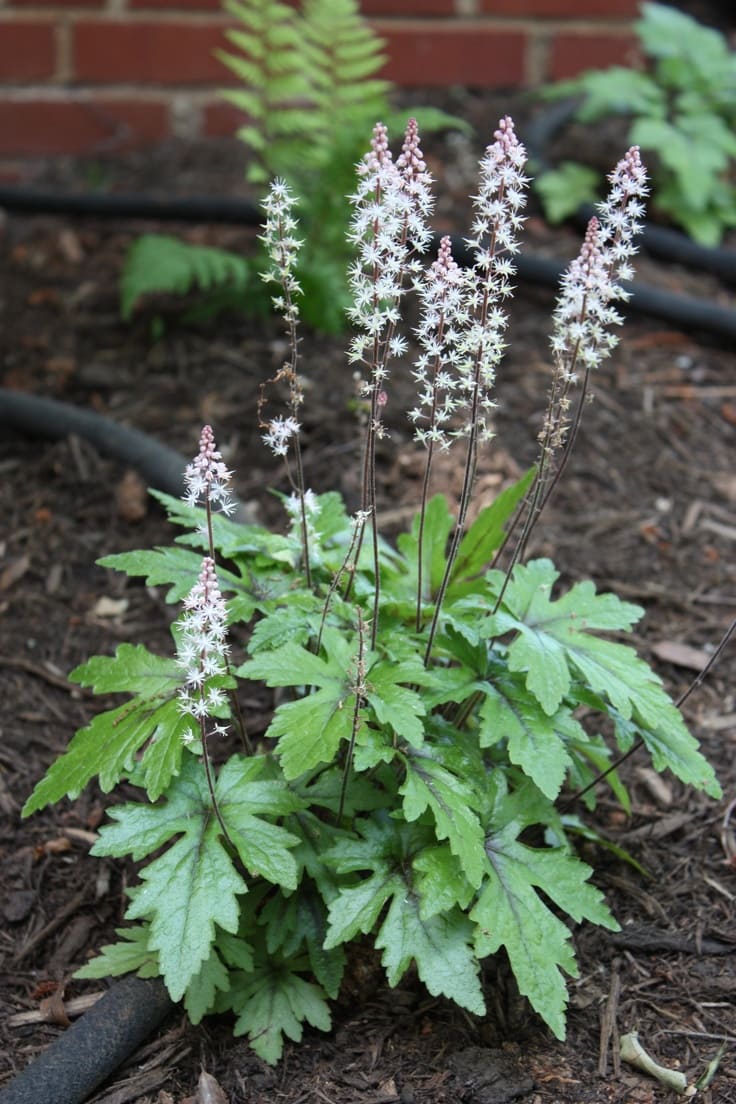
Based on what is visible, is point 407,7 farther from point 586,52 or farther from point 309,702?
point 309,702

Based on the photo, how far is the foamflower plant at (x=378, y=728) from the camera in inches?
76.1

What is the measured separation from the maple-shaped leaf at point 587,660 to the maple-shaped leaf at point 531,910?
10.7 inches

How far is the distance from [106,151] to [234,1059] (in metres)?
4.02

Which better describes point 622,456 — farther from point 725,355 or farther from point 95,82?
point 95,82

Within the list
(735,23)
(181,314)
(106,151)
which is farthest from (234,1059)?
(735,23)

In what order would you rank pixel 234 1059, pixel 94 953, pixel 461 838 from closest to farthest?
pixel 461 838 < pixel 234 1059 < pixel 94 953

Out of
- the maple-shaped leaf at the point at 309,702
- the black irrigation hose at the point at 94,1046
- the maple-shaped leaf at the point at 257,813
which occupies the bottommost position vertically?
the black irrigation hose at the point at 94,1046

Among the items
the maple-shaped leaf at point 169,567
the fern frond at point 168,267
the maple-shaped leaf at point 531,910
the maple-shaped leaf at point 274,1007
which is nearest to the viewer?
the maple-shaped leaf at point 531,910

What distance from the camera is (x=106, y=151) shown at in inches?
197

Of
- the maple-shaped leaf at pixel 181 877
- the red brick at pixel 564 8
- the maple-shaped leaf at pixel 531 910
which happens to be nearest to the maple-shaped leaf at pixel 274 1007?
the maple-shaped leaf at pixel 181 877

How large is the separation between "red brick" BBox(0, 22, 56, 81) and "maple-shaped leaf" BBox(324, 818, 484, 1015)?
152 inches

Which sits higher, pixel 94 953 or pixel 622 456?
pixel 622 456

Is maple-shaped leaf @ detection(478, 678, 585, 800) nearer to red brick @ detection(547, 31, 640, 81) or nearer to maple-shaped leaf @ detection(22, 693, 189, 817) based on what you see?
maple-shaped leaf @ detection(22, 693, 189, 817)

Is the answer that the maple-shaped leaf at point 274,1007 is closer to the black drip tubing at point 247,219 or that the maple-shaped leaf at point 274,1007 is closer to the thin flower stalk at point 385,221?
the thin flower stalk at point 385,221
